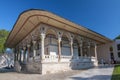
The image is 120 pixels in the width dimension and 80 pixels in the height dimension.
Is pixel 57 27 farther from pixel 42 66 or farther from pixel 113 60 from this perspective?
pixel 113 60

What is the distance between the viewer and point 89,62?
19.8 meters

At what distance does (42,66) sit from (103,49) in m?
17.4

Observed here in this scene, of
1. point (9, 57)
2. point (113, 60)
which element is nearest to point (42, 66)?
point (113, 60)

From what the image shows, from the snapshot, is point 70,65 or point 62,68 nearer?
point 62,68

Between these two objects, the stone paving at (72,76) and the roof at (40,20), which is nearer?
the stone paving at (72,76)

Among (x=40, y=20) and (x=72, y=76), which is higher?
(x=40, y=20)

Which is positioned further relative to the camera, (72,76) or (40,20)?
(40,20)

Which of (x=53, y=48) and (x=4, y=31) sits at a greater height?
(x=4, y=31)

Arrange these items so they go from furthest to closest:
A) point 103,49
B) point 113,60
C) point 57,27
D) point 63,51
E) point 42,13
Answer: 1. point 103,49
2. point 113,60
3. point 63,51
4. point 57,27
5. point 42,13

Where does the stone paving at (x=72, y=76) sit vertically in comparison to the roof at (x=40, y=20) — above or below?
below

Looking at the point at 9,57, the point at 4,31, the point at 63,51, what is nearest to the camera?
the point at 63,51

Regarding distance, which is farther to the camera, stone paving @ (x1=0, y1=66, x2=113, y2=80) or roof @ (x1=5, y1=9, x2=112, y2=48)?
roof @ (x1=5, y1=9, x2=112, y2=48)

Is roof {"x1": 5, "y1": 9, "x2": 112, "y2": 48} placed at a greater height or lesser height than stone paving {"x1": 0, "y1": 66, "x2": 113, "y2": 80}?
greater

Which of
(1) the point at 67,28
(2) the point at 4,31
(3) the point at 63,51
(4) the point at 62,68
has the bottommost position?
(4) the point at 62,68
